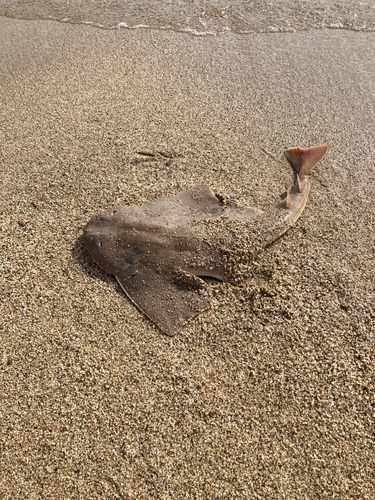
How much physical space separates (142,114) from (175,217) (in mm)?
1965

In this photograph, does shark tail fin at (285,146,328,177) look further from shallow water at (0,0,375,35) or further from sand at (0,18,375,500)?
shallow water at (0,0,375,35)

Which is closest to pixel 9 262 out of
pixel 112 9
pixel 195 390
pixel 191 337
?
pixel 191 337

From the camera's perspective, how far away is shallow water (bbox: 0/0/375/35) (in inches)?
247

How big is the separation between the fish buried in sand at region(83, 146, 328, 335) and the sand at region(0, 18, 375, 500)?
13 cm

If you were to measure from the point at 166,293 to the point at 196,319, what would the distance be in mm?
295

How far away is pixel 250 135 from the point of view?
14.5 ft

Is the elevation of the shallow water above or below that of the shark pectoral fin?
above

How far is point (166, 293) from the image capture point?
2.95 metres

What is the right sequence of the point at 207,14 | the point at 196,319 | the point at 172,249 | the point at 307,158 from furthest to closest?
1. the point at 207,14
2. the point at 307,158
3. the point at 172,249
4. the point at 196,319

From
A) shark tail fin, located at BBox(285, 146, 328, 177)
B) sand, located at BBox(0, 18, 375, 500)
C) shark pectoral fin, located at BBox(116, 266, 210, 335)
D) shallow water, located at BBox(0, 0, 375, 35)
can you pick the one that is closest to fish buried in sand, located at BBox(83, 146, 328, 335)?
shark pectoral fin, located at BBox(116, 266, 210, 335)

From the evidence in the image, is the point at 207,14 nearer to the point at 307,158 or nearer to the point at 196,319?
the point at 307,158

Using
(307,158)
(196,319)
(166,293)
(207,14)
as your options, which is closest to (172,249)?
(166,293)

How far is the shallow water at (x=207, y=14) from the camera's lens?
6.27 metres

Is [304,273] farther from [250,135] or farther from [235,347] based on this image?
[250,135]
